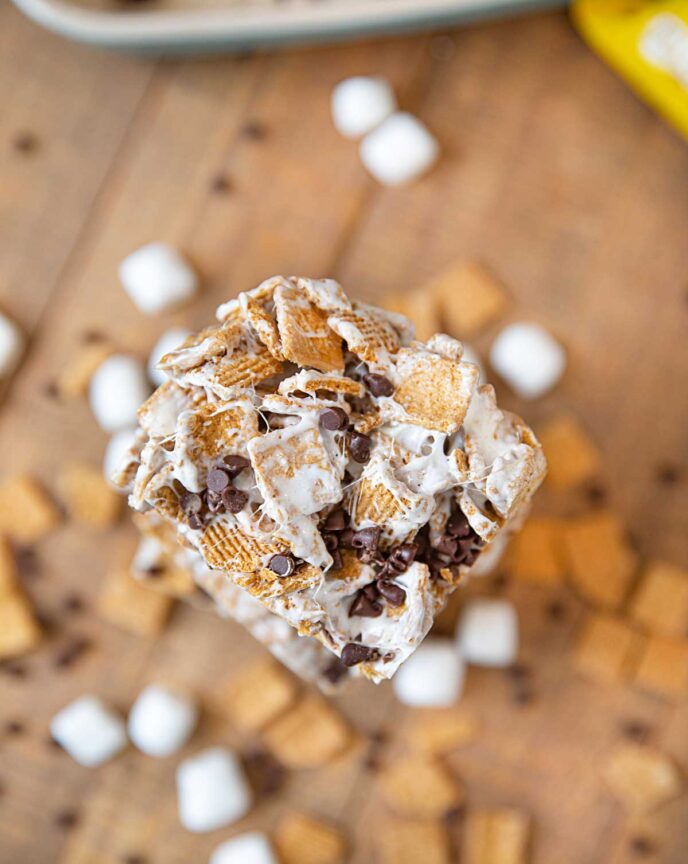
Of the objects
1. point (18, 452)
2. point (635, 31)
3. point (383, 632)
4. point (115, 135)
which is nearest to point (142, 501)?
point (383, 632)

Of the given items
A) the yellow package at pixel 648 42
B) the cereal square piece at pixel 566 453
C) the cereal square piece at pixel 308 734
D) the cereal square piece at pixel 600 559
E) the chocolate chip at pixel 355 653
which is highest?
the yellow package at pixel 648 42

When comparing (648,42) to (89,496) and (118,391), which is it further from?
(89,496)

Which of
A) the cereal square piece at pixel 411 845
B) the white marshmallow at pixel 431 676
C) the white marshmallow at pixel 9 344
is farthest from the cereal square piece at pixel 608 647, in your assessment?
the white marshmallow at pixel 9 344

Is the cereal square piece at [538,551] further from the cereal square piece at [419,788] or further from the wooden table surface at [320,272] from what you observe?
the cereal square piece at [419,788]

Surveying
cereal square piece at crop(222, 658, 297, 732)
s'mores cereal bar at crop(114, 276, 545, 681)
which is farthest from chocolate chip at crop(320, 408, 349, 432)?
cereal square piece at crop(222, 658, 297, 732)

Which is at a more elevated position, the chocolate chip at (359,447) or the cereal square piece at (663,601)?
the chocolate chip at (359,447)

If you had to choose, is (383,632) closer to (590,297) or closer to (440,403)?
(440,403)

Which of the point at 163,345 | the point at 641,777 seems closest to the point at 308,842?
the point at 641,777
